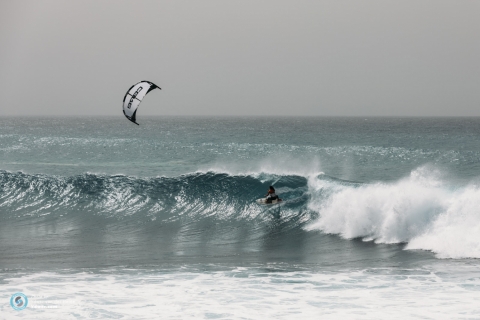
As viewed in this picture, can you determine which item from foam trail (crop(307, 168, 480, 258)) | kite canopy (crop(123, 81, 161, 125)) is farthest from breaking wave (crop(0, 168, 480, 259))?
kite canopy (crop(123, 81, 161, 125))

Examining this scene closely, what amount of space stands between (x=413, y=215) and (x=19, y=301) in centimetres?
1086

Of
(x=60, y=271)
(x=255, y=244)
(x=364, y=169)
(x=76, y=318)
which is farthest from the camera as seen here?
(x=364, y=169)

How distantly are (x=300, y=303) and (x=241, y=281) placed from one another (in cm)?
176

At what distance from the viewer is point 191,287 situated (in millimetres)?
11250

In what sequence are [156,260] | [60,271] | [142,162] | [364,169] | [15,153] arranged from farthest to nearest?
1. [15,153]
2. [142,162]
3. [364,169]
4. [156,260]
5. [60,271]

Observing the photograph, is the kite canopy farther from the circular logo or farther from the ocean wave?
the circular logo

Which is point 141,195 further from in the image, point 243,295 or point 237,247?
point 243,295

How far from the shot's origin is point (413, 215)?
1669cm

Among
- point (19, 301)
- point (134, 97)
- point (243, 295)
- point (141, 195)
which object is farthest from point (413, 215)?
point (19, 301)

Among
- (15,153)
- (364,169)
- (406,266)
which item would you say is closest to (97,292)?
(406,266)

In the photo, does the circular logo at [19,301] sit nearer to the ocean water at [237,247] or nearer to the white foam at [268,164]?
the ocean water at [237,247]

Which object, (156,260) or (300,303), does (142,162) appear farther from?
(300,303)

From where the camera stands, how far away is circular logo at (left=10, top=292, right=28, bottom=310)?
10100 mm

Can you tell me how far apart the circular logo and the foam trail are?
30.2 ft
